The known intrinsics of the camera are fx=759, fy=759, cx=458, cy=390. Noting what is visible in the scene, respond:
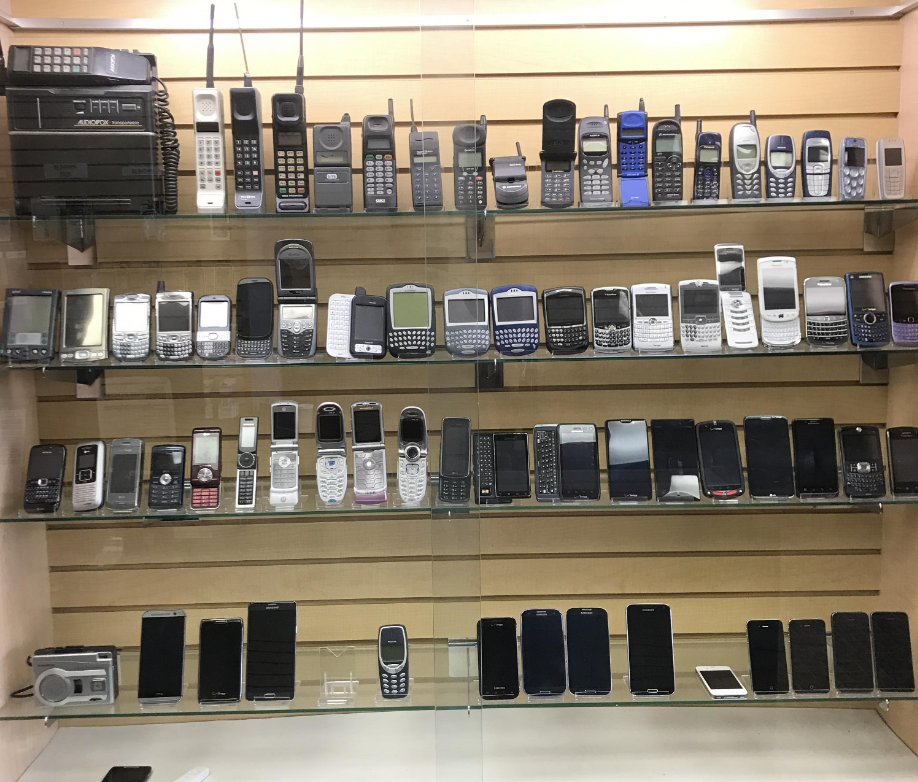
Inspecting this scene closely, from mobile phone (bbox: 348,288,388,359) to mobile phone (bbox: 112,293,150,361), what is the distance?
64cm

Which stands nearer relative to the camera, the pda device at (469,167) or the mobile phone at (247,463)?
the pda device at (469,167)

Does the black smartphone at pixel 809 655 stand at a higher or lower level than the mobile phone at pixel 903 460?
lower

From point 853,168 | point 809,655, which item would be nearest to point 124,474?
point 809,655

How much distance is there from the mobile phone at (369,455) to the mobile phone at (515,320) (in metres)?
0.47

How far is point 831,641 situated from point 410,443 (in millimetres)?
1510

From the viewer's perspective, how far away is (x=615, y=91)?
8.41ft

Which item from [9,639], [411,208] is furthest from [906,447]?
[9,639]

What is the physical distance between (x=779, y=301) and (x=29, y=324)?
7.71 feet

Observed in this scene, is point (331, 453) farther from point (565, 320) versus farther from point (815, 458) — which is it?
point (815, 458)

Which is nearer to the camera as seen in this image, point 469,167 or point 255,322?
point 469,167

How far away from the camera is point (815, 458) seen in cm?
245

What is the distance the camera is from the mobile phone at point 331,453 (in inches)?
95.3

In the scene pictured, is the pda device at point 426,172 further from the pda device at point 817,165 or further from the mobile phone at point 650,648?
the mobile phone at point 650,648

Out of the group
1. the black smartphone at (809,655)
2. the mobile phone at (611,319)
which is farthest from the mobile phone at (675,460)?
the black smartphone at (809,655)
